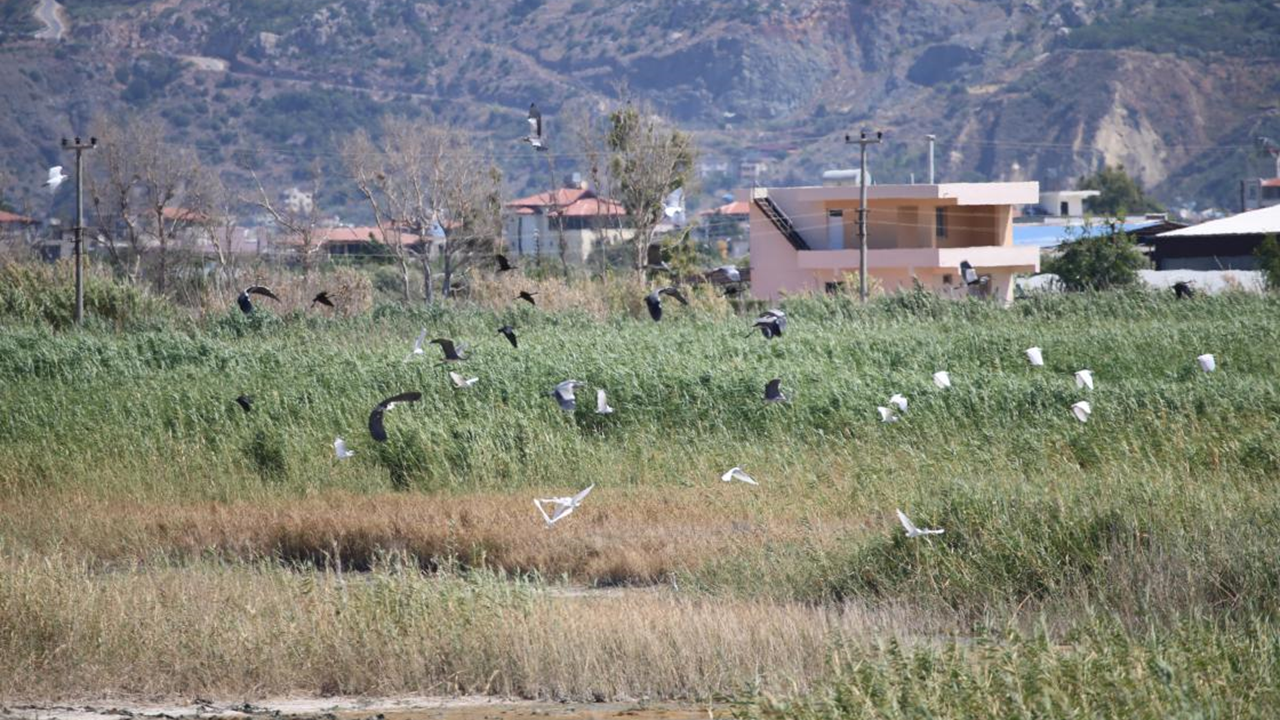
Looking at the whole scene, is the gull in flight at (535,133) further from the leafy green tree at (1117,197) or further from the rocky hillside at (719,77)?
the rocky hillside at (719,77)

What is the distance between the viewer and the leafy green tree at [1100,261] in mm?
44219

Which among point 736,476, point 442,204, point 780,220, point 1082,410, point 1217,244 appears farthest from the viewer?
point 442,204

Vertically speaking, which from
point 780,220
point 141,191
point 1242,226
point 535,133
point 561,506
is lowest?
point 561,506

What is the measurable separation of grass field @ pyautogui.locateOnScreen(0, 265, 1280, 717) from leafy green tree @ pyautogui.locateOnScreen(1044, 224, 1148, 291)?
18.5 meters

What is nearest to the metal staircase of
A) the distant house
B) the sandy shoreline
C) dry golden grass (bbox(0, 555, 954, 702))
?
the distant house

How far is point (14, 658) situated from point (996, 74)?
136 metres

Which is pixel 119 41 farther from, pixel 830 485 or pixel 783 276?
pixel 830 485

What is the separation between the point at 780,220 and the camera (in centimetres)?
4894

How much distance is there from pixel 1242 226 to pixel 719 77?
116 metres

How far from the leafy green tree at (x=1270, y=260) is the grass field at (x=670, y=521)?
11.1 m

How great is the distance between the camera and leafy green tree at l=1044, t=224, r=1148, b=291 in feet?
145

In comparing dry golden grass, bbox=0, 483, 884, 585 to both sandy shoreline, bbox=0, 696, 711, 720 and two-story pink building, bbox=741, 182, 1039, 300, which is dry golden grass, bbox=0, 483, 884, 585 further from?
two-story pink building, bbox=741, 182, 1039, 300

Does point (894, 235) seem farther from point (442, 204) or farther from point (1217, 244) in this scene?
point (442, 204)

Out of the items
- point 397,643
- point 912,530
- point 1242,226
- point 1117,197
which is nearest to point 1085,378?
point 912,530
